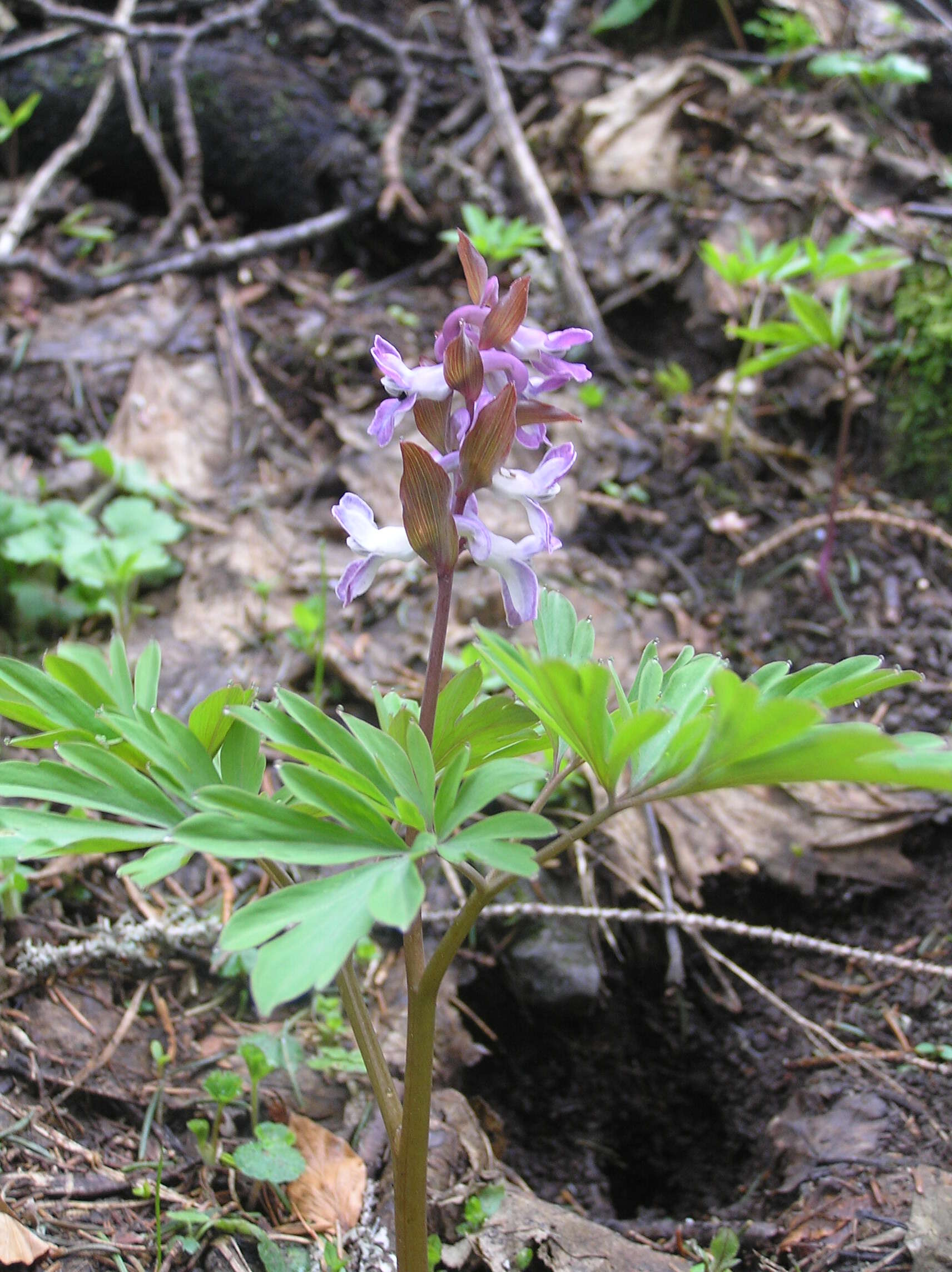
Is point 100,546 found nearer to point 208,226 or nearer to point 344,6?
point 208,226

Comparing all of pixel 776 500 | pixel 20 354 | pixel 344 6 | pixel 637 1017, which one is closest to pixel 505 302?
pixel 637 1017

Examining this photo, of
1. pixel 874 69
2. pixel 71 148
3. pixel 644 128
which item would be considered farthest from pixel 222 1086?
pixel 874 69

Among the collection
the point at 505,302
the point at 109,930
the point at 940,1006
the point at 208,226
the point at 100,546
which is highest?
the point at 505,302

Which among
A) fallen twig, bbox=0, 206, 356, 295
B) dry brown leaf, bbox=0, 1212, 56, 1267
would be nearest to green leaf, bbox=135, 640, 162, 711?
dry brown leaf, bbox=0, 1212, 56, 1267

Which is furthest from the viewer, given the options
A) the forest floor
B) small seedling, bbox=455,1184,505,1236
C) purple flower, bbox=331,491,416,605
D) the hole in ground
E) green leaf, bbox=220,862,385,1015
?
the hole in ground

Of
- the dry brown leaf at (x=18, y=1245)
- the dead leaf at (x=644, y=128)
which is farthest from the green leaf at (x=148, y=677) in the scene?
the dead leaf at (x=644, y=128)

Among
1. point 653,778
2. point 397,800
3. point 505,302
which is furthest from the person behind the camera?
point 505,302

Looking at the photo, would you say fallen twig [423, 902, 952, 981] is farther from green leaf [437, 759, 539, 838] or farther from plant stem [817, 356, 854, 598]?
plant stem [817, 356, 854, 598]
